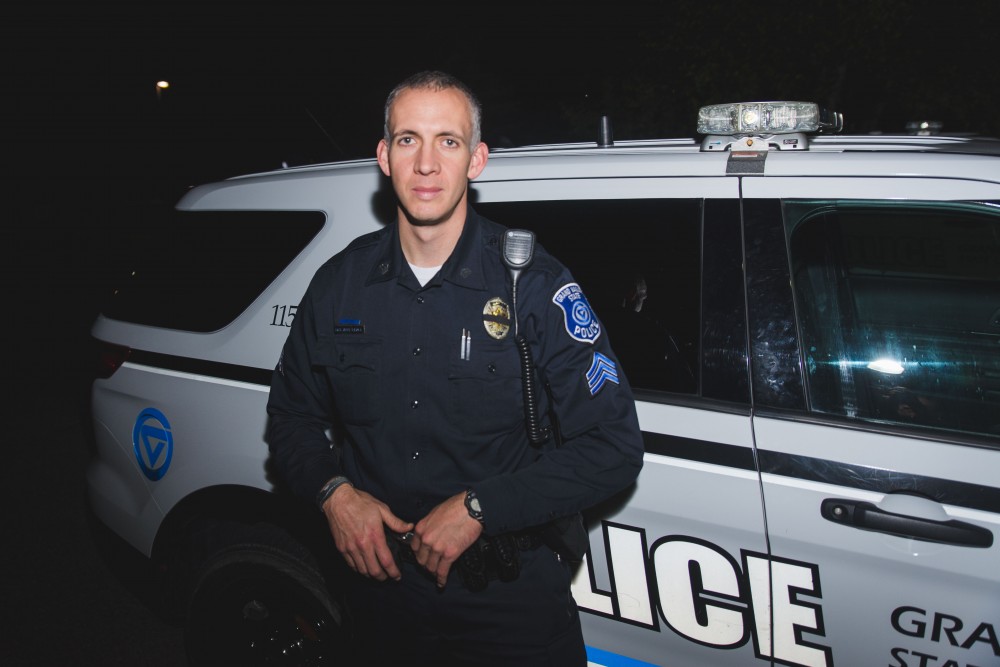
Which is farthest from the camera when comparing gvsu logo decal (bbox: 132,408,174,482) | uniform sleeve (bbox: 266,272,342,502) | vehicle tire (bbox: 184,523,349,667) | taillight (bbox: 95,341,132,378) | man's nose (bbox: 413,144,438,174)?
taillight (bbox: 95,341,132,378)

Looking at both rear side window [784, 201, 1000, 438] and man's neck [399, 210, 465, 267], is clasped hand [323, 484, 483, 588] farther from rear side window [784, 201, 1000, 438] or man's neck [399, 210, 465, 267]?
rear side window [784, 201, 1000, 438]

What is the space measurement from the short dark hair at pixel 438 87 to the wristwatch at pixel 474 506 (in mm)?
770

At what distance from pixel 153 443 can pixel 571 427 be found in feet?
5.02

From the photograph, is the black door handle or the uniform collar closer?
the black door handle

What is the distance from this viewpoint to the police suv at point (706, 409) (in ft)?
5.10

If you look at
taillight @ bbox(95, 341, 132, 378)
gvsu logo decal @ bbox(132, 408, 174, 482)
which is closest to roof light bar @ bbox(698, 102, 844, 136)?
gvsu logo decal @ bbox(132, 408, 174, 482)

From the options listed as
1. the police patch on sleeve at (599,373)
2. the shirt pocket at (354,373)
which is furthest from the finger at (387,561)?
the police patch on sleeve at (599,373)

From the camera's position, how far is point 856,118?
43.0 feet

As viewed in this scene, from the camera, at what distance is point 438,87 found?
1549 millimetres

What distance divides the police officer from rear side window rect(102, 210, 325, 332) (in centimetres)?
57

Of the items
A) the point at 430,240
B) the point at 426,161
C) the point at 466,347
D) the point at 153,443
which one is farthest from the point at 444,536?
the point at 153,443

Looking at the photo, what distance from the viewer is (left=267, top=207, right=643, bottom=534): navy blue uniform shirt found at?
4.69 feet

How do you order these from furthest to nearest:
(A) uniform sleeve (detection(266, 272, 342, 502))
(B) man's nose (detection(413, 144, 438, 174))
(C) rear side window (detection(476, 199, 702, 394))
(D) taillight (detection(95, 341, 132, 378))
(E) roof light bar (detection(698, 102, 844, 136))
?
(D) taillight (detection(95, 341, 132, 378)) < (E) roof light bar (detection(698, 102, 844, 136)) < (C) rear side window (detection(476, 199, 702, 394)) < (A) uniform sleeve (detection(266, 272, 342, 502)) < (B) man's nose (detection(413, 144, 438, 174))

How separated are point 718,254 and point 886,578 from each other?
0.81 meters
